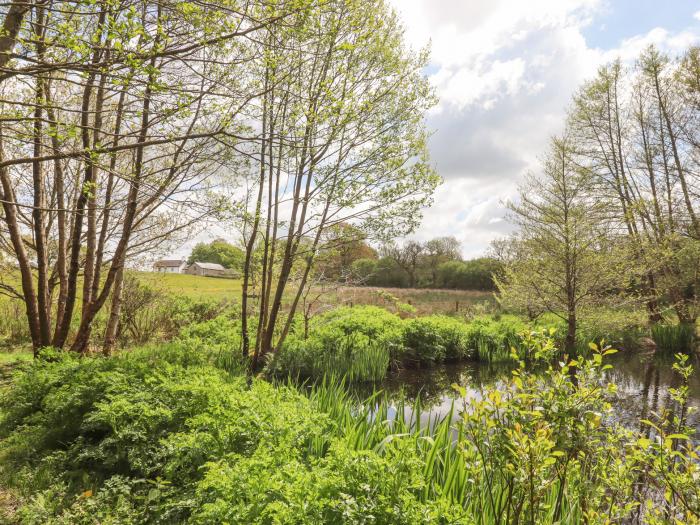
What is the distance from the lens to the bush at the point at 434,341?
10.9m

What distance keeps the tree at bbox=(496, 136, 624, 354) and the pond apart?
1952 mm

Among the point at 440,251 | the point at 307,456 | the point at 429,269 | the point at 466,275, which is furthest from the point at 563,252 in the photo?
the point at 440,251

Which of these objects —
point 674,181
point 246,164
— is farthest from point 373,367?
point 674,181

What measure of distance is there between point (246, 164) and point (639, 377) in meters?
11.0

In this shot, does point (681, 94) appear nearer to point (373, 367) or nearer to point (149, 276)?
point (373, 367)

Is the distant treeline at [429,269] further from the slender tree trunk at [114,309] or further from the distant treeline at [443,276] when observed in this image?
the slender tree trunk at [114,309]

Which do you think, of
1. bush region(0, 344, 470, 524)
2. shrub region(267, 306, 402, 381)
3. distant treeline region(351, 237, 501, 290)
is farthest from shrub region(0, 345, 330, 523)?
distant treeline region(351, 237, 501, 290)

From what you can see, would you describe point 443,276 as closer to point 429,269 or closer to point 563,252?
point 429,269

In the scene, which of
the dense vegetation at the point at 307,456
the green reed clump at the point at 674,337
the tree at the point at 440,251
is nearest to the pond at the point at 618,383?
the green reed clump at the point at 674,337

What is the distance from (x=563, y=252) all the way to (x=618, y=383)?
3.42 meters

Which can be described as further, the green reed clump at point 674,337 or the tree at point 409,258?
the tree at point 409,258

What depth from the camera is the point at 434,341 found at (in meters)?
11.0

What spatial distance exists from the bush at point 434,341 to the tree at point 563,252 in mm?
2088

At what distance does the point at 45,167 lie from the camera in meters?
7.43
